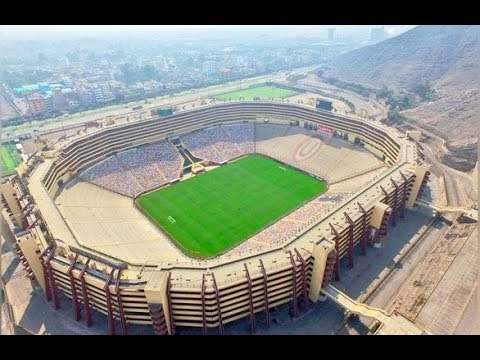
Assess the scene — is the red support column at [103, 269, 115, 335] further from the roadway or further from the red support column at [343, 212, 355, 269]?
the roadway

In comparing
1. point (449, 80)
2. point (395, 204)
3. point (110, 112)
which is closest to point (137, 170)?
point (110, 112)

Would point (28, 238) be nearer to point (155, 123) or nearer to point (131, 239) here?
point (131, 239)

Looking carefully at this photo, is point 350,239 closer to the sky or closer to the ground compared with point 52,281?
closer to the ground

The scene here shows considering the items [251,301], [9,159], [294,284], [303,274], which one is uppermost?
[303,274]

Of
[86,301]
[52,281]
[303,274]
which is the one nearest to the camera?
[86,301]

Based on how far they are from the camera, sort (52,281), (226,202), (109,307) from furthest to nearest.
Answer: (226,202) → (52,281) → (109,307)

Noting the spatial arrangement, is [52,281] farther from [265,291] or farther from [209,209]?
[209,209]
